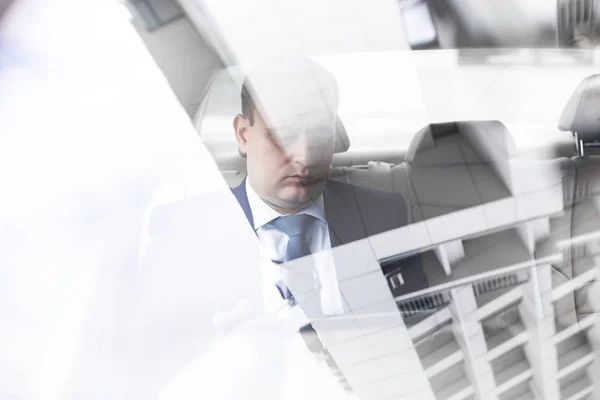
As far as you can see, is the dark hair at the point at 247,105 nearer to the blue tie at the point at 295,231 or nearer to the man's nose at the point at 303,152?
the man's nose at the point at 303,152

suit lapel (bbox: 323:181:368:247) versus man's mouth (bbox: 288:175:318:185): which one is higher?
man's mouth (bbox: 288:175:318:185)

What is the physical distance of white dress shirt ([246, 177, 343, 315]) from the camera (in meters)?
1.00

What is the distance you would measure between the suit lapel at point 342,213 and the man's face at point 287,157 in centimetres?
3

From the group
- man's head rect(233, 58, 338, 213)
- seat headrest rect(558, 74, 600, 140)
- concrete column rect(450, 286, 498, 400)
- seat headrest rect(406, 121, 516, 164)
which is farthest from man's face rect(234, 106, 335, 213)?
seat headrest rect(558, 74, 600, 140)

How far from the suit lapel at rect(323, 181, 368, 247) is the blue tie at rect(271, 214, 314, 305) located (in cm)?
Answer: 5

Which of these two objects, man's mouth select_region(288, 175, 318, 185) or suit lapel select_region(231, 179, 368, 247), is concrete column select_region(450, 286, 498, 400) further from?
man's mouth select_region(288, 175, 318, 185)

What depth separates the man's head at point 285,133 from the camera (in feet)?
3.28

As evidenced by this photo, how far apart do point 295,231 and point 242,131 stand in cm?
23

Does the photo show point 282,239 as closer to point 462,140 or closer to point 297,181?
point 297,181

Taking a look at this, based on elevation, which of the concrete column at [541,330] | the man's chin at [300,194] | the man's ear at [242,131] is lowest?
the concrete column at [541,330]

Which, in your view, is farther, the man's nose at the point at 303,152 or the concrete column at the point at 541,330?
the concrete column at the point at 541,330

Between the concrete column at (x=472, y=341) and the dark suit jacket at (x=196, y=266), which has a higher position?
the dark suit jacket at (x=196, y=266)
